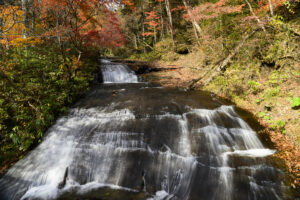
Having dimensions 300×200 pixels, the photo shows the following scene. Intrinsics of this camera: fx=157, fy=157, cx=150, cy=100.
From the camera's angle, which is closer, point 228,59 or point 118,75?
point 228,59

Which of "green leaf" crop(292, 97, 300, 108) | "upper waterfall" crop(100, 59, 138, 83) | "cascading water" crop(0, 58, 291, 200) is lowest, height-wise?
"cascading water" crop(0, 58, 291, 200)

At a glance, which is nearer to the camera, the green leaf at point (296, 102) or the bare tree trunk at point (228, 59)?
the green leaf at point (296, 102)

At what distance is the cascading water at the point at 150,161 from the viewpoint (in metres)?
3.94

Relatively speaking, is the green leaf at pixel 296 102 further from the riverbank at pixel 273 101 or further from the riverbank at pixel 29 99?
the riverbank at pixel 29 99

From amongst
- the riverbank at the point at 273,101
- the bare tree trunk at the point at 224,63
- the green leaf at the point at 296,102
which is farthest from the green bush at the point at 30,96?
the green leaf at the point at 296,102

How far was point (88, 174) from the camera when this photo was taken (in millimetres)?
4465

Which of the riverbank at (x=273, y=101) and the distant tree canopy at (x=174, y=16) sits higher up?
the distant tree canopy at (x=174, y=16)

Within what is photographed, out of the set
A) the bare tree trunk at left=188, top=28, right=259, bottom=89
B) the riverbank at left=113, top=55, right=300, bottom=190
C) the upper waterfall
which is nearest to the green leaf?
→ the riverbank at left=113, top=55, right=300, bottom=190

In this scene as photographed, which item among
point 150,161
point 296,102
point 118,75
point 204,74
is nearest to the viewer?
point 150,161

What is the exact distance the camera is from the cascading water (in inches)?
155

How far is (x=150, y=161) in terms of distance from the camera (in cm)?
451

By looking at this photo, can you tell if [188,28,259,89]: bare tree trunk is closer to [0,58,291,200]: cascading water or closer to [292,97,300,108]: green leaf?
[0,58,291,200]: cascading water

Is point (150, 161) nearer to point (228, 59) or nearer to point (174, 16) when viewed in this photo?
point (228, 59)

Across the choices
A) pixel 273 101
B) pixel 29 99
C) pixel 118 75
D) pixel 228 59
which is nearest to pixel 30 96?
pixel 29 99
